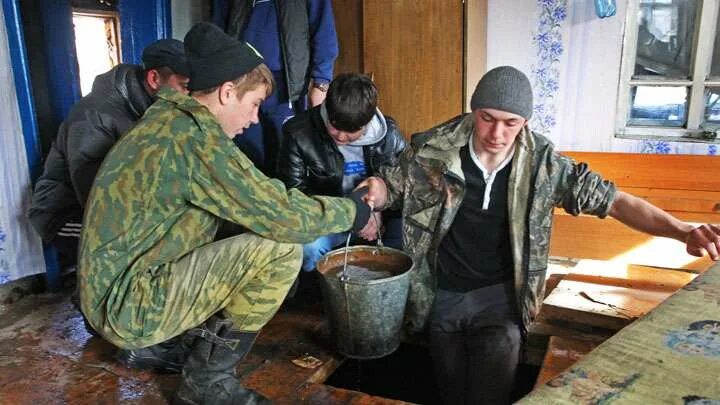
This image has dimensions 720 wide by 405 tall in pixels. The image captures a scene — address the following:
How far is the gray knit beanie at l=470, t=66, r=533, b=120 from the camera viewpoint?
1960 mm

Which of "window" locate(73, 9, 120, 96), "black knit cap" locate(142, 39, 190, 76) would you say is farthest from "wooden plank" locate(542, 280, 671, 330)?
"window" locate(73, 9, 120, 96)

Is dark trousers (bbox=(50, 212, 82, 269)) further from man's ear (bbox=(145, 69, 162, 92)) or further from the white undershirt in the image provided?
the white undershirt

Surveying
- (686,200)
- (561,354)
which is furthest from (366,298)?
(686,200)

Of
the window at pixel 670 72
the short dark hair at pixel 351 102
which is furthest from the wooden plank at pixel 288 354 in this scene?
→ the window at pixel 670 72

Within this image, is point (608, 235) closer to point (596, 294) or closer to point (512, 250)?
point (596, 294)

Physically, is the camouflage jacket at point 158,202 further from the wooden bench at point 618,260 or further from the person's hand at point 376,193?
the wooden bench at point 618,260

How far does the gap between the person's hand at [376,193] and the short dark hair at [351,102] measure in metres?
0.41

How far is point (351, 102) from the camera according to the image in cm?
262

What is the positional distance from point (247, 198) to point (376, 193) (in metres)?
0.67

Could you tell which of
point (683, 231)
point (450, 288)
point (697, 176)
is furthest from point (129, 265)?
point (697, 176)

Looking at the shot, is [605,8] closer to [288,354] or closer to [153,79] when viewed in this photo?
[153,79]

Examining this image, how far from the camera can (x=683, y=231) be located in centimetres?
198

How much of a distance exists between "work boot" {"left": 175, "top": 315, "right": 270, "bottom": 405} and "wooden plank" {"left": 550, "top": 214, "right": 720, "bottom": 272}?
2.26m

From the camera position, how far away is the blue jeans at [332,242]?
9.60 feet
